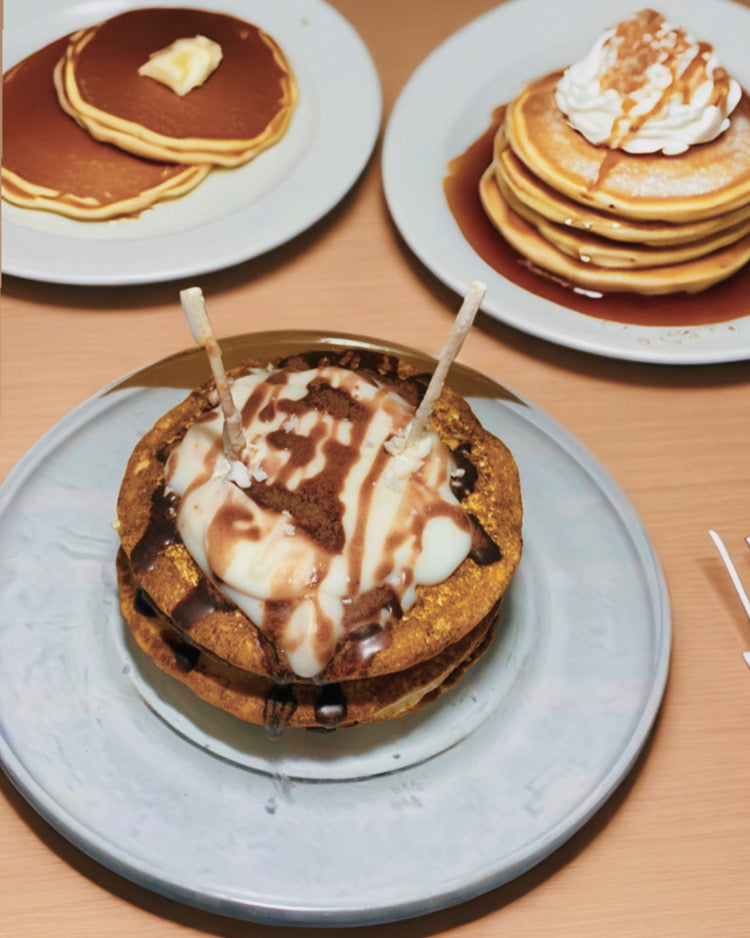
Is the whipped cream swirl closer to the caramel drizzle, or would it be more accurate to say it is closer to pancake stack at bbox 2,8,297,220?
the caramel drizzle

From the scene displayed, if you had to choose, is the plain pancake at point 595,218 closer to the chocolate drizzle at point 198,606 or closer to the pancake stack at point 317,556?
the pancake stack at point 317,556

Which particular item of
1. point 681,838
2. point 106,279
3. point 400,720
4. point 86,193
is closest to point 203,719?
point 400,720

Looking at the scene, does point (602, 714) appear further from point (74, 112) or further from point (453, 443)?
point (74, 112)

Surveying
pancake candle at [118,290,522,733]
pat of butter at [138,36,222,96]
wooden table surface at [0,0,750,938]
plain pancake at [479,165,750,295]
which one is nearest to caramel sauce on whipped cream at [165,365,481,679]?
Result: pancake candle at [118,290,522,733]

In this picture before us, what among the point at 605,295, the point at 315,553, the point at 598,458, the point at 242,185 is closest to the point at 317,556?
the point at 315,553

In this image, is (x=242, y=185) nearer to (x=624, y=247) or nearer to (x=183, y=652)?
(x=624, y=247)
